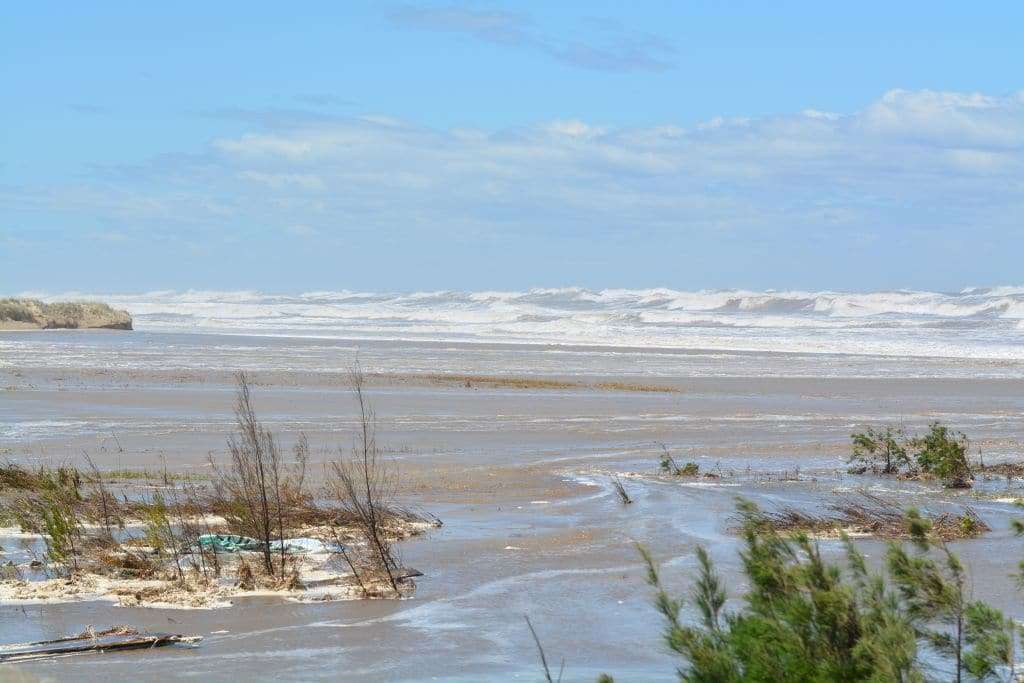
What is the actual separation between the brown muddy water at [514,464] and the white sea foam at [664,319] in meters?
10.4

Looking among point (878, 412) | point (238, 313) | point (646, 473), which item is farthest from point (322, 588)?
point (238, 313)

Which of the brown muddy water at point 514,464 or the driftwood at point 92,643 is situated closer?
the driftwood at point 92,643

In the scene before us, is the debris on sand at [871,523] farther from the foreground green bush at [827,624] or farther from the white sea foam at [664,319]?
the white sea foam at [664,319]

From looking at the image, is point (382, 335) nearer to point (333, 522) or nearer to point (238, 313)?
point (238, 313)

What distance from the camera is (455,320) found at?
76.6 m

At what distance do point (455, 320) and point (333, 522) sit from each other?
215ft

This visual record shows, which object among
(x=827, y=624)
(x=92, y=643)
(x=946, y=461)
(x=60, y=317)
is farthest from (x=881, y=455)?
(x=60, y=317)

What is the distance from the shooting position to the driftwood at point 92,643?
6.87m

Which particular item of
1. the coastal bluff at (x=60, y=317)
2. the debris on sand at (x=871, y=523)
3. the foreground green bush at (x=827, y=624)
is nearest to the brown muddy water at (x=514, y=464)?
A: the debris on sand at (x=871, y=523)

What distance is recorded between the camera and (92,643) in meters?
7.01

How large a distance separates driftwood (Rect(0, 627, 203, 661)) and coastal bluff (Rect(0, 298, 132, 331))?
55.9 metres

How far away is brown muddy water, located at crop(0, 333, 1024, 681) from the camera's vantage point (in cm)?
736

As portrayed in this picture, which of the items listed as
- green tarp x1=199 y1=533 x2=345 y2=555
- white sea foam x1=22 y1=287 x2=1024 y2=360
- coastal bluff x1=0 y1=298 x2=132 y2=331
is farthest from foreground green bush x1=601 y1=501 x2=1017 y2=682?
coastal bluff x1=0 y1=298 x2=132 y2=331

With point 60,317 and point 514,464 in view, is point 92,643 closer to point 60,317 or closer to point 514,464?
point 514,464
